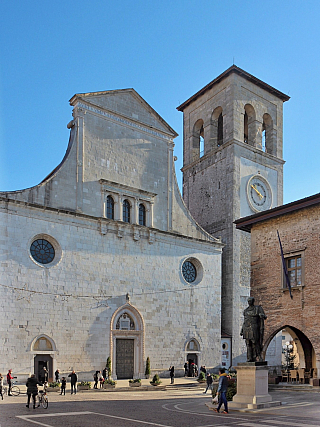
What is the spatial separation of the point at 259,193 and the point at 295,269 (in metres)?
16.1

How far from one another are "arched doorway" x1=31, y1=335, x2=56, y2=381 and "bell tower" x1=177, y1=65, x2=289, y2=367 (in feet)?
46.8

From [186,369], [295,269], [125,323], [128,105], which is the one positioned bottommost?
[186,369]

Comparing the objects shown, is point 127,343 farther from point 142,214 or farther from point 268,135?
point 268,135

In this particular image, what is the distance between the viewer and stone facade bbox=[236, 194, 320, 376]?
22.5m

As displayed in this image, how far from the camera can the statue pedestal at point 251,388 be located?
14484 millimetres

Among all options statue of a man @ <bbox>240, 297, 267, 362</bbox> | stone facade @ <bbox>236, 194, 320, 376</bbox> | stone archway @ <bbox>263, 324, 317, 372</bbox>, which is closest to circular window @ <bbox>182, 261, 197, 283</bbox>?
stone facade @ <bbox>236, 194, 320, 376</bbox>

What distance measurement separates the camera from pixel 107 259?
28.1 m

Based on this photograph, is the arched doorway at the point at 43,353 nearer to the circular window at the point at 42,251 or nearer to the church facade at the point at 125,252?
the church facade at the point at 125,252

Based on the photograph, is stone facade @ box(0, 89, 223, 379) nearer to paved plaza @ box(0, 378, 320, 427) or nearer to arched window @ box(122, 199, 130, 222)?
arched window @ box(122, 199, 130, 222)

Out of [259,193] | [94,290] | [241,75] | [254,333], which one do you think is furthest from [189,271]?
[241,75]

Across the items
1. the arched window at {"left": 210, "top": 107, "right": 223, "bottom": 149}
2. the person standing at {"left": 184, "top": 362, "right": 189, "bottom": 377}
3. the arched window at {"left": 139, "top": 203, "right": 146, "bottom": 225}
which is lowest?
the person standing at {"left": 184, "top": 362, "right": 189, "bottom": 377}

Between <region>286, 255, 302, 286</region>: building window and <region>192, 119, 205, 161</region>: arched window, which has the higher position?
<region>192, 119, 205, 161</region>: arched window

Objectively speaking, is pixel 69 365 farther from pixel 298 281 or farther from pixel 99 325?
pixel 298 281

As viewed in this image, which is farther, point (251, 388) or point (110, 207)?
point (110, 207)
